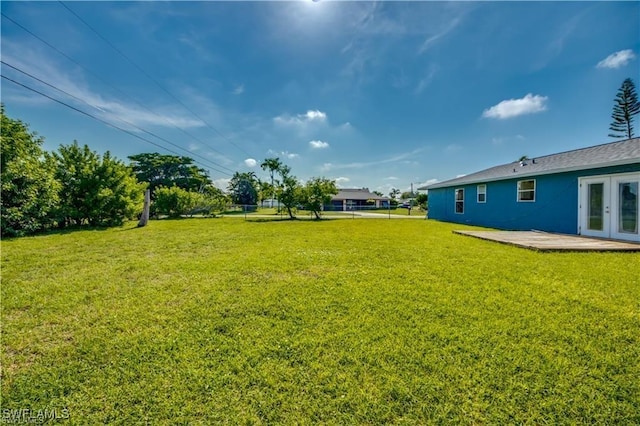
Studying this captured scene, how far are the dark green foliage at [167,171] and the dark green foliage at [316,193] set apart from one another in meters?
30.6

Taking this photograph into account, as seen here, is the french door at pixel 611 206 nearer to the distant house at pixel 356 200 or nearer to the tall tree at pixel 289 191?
the tall tree at pixel 289 191

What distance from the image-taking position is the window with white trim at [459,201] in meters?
15.3

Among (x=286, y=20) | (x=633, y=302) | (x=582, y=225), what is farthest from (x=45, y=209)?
(x=582, y=225)

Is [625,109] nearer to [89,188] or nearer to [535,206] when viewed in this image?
[535,206]

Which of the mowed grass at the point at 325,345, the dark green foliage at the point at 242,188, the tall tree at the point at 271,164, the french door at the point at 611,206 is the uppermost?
the tall tree at the point at 271,164

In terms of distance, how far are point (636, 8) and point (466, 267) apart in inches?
459

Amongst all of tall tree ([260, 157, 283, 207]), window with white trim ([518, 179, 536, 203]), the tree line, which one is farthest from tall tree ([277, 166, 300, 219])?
tall tree ([260, 157, 283, 207])

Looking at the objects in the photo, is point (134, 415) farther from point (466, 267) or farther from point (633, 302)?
point (633, 302)

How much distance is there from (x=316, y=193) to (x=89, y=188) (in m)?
12.2

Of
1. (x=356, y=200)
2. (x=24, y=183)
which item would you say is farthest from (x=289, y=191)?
(x=356, y=200)

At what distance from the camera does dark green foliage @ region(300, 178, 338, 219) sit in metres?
17.5

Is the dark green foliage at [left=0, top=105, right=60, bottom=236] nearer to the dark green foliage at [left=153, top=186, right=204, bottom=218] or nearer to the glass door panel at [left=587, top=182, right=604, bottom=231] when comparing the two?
the dark green foliage at [left=153, top=186, right=204, bottom=218]

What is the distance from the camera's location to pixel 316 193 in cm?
1766

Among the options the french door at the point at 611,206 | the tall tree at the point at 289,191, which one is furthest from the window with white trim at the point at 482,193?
the tall tree at the point at 289,191
